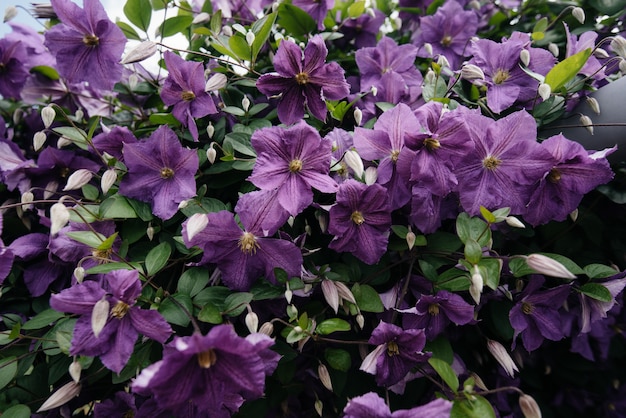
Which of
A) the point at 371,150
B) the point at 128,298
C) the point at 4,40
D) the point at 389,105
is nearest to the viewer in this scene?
the point at 128,298

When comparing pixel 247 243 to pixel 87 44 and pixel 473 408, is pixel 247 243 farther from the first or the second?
pixel 87 44

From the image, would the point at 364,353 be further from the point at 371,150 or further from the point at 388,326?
the point at 371,150

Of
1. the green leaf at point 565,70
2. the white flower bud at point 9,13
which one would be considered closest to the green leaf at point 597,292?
the green leaf at point 565,70

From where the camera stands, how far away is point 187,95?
801 mm

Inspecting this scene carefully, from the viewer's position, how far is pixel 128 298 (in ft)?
1.96

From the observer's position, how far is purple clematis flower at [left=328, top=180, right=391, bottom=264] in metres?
0.67

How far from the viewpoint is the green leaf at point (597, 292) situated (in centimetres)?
75

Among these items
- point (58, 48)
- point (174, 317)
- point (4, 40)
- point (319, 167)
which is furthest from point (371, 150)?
point (4, 40)

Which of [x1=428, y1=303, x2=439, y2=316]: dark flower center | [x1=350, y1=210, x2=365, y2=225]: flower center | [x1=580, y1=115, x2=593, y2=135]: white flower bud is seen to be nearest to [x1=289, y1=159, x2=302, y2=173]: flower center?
[x1=350, y1=210, x2=365, y2=225]: flower center

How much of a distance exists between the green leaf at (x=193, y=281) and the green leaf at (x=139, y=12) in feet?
1.96

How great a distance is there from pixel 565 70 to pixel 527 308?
0.44 metres

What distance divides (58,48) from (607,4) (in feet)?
4.19

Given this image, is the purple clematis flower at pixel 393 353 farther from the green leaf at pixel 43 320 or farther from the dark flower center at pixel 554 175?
the green leaf at pixel 43 320

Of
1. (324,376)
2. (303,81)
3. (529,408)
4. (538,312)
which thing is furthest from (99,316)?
→ (538,312)
